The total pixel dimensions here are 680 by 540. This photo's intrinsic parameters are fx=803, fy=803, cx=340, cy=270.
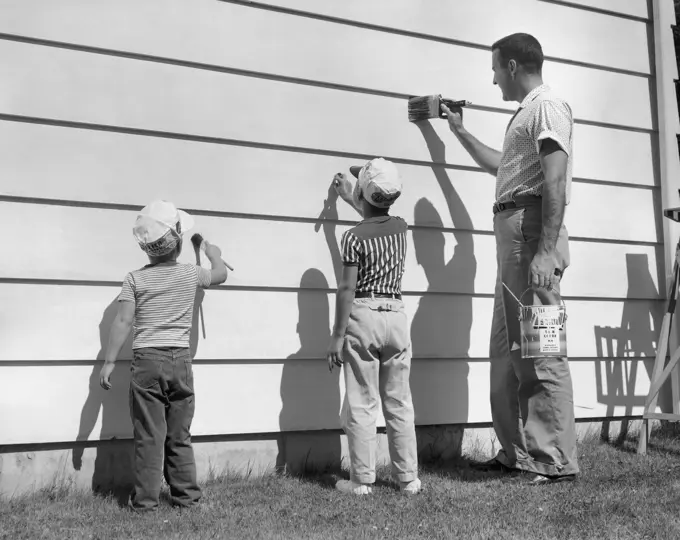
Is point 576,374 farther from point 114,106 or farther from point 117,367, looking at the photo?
point 114,106

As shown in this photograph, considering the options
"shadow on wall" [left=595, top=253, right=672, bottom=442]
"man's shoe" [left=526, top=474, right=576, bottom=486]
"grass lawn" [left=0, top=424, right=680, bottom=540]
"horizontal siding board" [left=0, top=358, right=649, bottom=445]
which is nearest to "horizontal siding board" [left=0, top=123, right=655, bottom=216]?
"horizontal siding board" [left=0, top=358, right=649, bottom=445]

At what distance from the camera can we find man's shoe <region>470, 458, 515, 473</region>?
3978 mm

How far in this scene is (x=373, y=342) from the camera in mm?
3578

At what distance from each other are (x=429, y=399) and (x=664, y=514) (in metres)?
1.41

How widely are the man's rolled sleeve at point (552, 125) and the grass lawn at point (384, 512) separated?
152 cm

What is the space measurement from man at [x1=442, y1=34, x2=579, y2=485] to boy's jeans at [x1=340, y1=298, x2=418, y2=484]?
21.5 inches

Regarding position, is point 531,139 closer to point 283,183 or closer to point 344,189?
point 344,189

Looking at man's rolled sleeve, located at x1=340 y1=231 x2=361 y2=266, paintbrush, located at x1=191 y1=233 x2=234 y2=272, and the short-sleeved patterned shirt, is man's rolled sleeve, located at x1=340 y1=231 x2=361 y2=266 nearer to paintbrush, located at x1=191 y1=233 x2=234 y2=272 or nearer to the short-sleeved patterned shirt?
paintbrush, located at x1=191 y1=233 x2=234 y2=272

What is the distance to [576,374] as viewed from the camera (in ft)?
15.2

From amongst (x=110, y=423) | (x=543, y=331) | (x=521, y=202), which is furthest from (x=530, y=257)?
(x=110, y=423)

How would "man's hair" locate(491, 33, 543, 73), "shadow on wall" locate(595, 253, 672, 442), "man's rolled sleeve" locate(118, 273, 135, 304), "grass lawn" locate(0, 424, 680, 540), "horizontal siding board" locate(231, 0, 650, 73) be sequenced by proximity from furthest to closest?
"shadow on wall" locate(595, 253, 672, 442)
"horizontal siding board" locate(231, 0, 650, 73)
"man's hair" locate(491, 33, 543, 73)
"man's rolled sleeve" locate(118, 273, 135, 304)
"grass lawn" locate(0, 424, 680, 540)

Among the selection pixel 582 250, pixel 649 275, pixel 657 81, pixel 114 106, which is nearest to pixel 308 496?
pixel 114 106

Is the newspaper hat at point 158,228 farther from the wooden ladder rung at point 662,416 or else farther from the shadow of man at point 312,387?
the wooden ladder rung at point 662,416

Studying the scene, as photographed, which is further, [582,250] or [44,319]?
[582,250]
